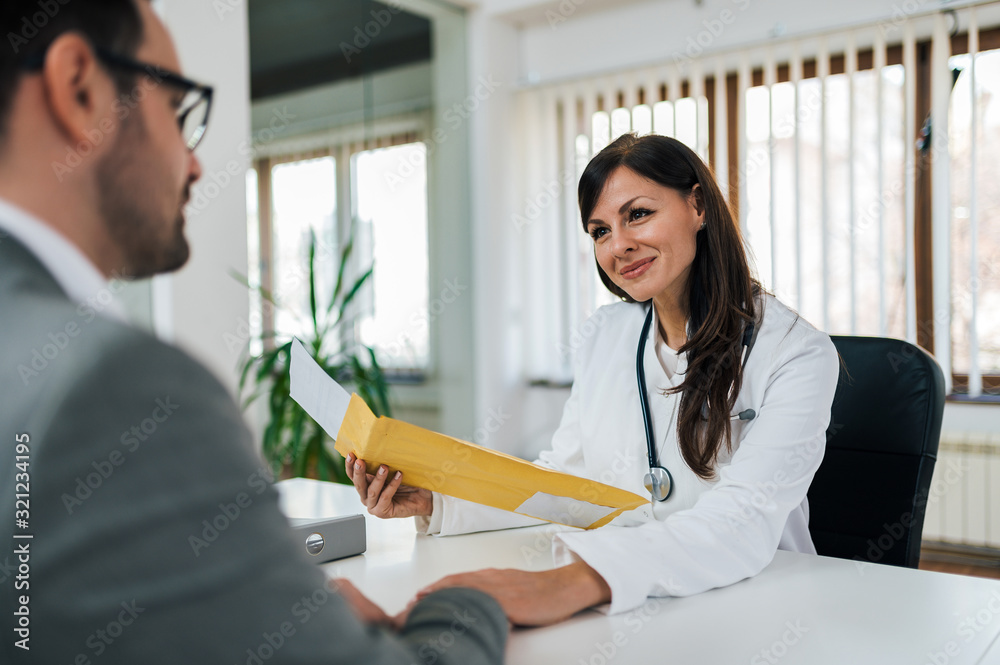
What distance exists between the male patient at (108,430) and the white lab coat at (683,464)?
643mm

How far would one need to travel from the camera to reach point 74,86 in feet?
1.53

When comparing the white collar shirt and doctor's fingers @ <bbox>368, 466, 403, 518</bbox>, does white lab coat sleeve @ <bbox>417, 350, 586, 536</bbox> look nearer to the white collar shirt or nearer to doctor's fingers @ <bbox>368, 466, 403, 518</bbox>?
doctor's fingers @ <bbox>368, 466, 403, 518</bbox>

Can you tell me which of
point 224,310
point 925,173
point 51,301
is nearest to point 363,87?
point 224,310

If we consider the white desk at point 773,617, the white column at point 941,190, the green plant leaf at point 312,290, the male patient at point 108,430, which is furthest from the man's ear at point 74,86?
the white column at point 941,190

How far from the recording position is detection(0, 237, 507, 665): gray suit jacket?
41 cm

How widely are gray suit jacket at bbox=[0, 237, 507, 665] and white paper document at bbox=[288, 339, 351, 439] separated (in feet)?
1.95

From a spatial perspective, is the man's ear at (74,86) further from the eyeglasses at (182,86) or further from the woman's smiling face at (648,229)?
the woman's smiling face at (648,229)

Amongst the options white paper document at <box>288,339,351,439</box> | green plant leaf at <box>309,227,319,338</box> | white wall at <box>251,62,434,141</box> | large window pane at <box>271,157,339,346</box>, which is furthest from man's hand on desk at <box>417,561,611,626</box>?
white wall at <box>251,62,434,141</box>

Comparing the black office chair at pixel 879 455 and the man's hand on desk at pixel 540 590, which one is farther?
the black office chair at pixel 879 455

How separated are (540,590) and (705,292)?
0.93 m

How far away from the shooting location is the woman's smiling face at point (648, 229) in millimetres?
1659

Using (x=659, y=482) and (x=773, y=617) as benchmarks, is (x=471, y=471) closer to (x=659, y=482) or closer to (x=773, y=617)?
(x=773, y=617)

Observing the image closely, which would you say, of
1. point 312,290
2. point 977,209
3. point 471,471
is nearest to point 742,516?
point 471,471

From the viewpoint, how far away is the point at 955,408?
11.8 feet
